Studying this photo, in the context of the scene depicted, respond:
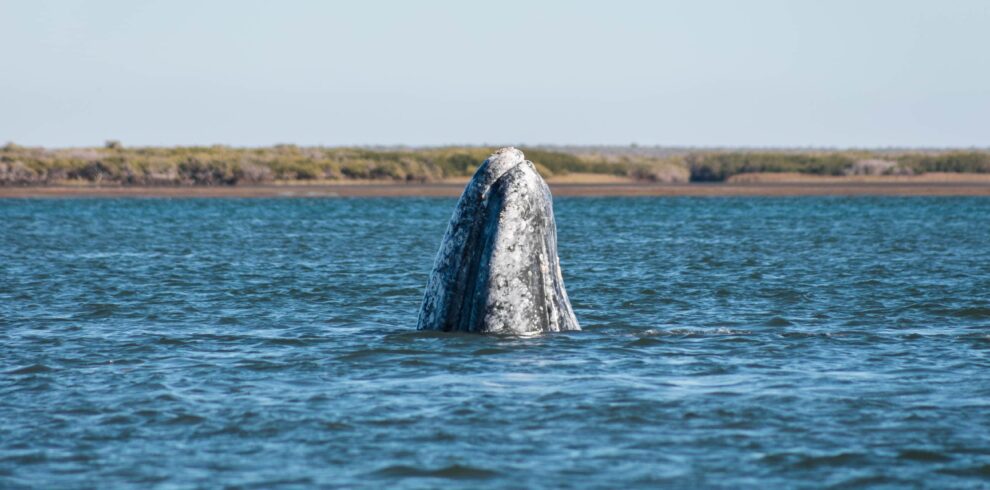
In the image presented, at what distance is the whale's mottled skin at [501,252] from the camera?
11859 mm

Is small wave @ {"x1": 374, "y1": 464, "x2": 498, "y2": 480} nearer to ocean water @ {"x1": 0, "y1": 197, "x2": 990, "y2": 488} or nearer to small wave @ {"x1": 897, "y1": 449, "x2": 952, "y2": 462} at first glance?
ocean water @ {"x1": 0, "y1": 197, "x2": 990, "y2": 488}

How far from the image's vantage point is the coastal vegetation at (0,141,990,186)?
8275 centimetres

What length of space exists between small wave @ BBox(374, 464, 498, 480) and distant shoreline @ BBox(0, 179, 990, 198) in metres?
61.5

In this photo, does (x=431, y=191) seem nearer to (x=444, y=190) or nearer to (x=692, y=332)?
(x=444, y=190)

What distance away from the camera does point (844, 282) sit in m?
21.7

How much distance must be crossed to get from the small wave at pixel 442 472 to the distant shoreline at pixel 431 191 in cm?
6151

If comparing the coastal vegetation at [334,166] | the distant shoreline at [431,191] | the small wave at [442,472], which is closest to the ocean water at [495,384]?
the small wave at [442,472]

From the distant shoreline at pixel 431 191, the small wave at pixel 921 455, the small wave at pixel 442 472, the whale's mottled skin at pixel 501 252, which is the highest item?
the whale's mottled skin at pixel 501 252

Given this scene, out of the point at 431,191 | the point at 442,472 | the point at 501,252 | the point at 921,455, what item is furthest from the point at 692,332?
the point at 431,191

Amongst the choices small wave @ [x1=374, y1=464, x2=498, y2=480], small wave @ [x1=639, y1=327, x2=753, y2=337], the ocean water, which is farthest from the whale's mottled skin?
small wave @ [x1=374, y1=464, x2=498, y2=480]

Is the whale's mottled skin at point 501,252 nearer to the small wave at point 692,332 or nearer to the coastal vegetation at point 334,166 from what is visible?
the small wave at point 692,332

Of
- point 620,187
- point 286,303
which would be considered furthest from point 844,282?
point 620,187

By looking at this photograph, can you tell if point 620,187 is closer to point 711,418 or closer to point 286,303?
point 286,303

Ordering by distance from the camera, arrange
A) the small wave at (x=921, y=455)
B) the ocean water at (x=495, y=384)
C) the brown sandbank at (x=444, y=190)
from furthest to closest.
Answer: the brown sandbank at (x=444, y=190) → the small wave at (x=921, y=455) → the ocean water at (x=495, y=384)
